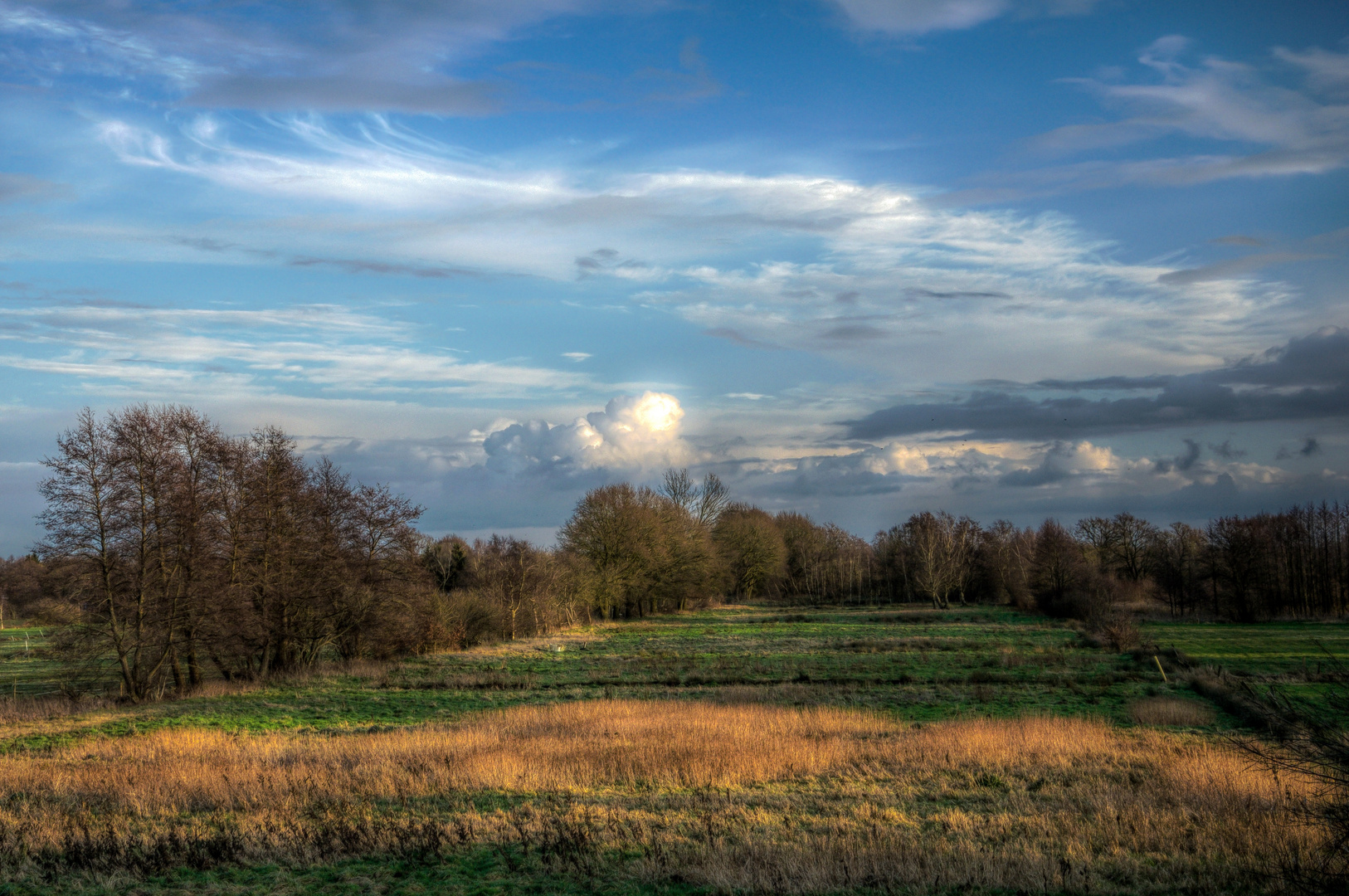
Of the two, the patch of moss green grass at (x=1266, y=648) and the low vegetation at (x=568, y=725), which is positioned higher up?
the low vegetation at (x=568, y=725)

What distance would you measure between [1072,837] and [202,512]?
31582mm

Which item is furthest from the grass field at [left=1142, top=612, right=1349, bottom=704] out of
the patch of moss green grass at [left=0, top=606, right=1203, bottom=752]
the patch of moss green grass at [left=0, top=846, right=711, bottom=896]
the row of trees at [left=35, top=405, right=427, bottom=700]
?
the row of trees at [left=35, top=405, right=427, bottom=700]

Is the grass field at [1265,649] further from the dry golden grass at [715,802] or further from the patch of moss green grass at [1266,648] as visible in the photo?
the dry golden grass at [715,802]

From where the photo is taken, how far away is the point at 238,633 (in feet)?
110

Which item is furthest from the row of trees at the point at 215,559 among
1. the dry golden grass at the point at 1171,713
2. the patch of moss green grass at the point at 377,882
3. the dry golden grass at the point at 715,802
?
the dry golden grass at the point at 1171,713

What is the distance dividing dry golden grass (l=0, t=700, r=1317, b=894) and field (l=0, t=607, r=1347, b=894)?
0.06 meters

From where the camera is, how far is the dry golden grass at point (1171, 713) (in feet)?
70.5

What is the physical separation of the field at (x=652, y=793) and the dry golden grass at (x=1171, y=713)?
3.9 inches

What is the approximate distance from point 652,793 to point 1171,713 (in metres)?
16.0

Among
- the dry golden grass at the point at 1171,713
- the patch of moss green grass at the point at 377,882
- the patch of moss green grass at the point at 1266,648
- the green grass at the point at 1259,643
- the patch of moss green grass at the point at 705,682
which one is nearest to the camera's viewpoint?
the patch of moss green grass at the point at 377,882

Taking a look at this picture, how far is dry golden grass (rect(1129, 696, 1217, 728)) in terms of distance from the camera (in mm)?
21500

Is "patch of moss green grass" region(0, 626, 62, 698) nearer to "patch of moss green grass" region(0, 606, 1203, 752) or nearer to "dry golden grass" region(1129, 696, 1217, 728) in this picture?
"patch of moss green grass" region(0, 606, 1203, 752)

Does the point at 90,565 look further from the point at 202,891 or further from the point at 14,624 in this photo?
the point at 14,624

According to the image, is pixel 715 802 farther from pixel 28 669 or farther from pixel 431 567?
pixel 431 567
